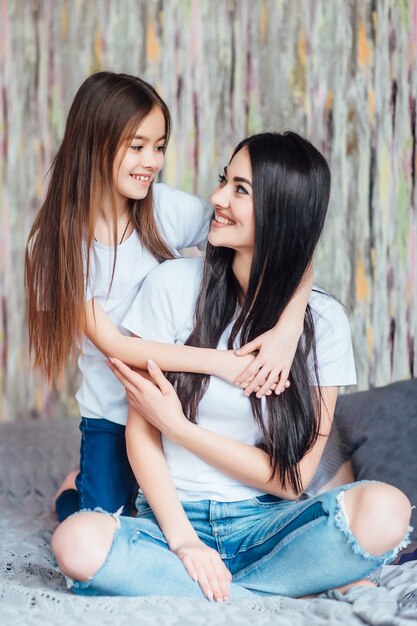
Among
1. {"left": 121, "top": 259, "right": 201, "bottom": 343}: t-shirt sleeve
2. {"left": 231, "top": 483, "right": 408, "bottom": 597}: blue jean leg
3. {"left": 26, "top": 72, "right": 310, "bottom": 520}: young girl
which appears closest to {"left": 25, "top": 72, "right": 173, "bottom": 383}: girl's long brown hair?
{"left": 26, "top": 72, "right": 310, "bottom": 520}: young girl

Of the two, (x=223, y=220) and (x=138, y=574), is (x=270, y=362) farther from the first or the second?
(x=138, y=574)

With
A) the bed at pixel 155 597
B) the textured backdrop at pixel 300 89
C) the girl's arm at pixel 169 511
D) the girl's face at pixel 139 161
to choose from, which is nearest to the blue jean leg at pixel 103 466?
the bed at pixel 155 597

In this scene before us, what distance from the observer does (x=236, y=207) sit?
5.16ft

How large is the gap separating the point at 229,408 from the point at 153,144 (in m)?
0.55

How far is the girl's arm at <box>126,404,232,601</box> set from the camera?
1.43 metres

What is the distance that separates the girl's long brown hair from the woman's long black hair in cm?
24

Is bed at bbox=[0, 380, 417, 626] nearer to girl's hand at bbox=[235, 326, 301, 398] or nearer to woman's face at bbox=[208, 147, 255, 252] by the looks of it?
girl's hand at bbox=[235, 326, 301, 398]

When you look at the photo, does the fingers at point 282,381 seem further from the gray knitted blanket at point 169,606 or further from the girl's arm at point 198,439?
the gray knitted blanket at point 169,606

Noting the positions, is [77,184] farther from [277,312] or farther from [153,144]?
[277,312]

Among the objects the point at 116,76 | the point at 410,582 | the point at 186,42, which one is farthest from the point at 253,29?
the point at 410,582

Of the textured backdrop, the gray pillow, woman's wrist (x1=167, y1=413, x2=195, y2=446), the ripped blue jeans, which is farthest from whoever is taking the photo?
the textured backdrop

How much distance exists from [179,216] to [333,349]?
0.46 metres

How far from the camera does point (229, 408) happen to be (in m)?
1.60

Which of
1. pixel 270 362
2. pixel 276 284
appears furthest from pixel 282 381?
pixel 276 284
